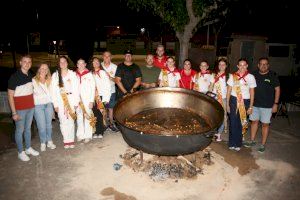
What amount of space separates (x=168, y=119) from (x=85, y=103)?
2000 mm

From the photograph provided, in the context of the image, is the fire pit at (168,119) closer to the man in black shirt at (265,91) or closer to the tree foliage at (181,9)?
the man in black shirt at (265,91)

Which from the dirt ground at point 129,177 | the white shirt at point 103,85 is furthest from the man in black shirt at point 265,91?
the white shirt at point 103,85

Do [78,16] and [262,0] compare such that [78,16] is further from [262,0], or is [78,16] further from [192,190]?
[192,190]

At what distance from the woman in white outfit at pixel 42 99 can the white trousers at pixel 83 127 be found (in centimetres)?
65

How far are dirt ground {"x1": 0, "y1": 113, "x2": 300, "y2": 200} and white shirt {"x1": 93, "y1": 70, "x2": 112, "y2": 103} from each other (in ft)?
3.87

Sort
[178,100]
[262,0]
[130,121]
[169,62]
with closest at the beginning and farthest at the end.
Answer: [130,121], [178,100], [169,62], [262,0]

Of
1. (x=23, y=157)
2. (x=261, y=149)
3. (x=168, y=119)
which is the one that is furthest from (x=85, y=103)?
(x=261, y=149)

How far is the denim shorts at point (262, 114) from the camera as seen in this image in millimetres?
6418

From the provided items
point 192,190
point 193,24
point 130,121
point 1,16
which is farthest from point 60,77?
point 1,16

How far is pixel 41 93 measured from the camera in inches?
242

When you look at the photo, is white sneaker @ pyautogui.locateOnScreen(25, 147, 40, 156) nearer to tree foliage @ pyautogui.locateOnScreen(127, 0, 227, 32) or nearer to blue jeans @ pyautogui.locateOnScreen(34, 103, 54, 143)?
blue jeans @ pyautogui.locateOnScreen(34, 103, 54, 143)

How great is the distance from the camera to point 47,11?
16.4 m

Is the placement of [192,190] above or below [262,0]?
below

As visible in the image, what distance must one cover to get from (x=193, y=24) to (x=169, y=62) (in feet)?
10.2
